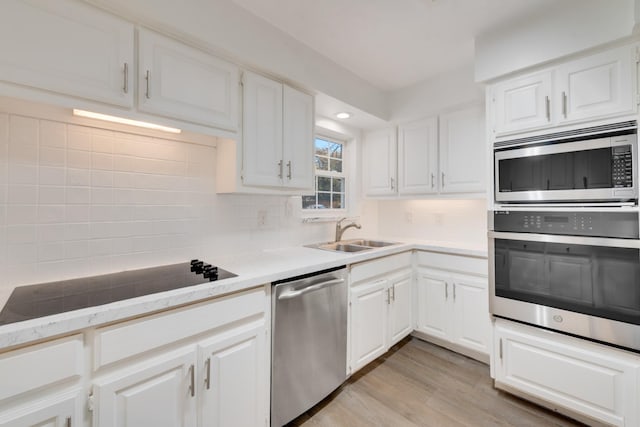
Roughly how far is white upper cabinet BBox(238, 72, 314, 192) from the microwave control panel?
184cm

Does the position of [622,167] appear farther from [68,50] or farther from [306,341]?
[68,50]

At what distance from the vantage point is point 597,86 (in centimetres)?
162

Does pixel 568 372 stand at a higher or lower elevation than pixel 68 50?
lower

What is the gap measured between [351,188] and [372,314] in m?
1.42

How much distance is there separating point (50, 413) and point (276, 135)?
1683mm

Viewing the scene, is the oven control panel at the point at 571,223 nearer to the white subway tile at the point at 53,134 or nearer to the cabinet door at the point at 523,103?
the cabinet door at the point at 523,103

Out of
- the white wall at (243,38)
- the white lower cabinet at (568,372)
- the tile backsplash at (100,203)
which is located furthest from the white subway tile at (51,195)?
the white lower cabinet at (568,372)

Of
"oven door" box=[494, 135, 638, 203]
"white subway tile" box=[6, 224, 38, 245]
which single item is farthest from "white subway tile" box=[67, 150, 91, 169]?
"oven door" box=[494, 135, 638, 203]

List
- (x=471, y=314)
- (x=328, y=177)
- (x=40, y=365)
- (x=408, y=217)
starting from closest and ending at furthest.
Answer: (x=40, y=365) < (x=471, y=314) < (x=328, y=177) < (x=408, y=217)

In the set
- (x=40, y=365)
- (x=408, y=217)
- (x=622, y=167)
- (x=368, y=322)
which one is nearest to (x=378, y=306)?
(x=368, y=322)

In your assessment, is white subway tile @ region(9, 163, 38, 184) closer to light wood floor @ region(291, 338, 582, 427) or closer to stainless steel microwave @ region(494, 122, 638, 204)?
light wood floor @ region(291, 338, 582, 427)

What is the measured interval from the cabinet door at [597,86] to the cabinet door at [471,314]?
1.34 meters

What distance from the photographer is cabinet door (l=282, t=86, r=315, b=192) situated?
1.98m

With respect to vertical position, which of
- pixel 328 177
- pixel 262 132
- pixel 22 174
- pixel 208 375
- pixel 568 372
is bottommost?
pixel 568 372
